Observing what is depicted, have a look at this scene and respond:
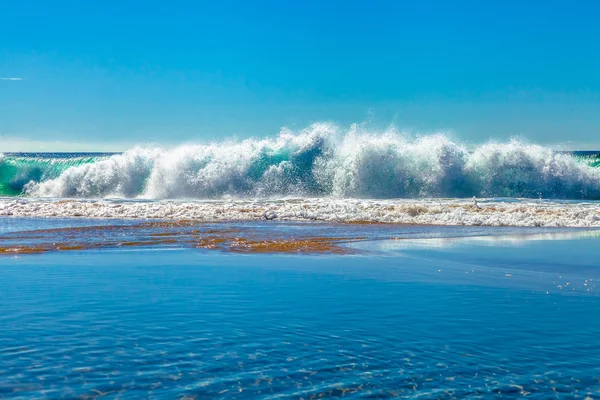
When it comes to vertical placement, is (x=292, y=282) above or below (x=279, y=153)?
below

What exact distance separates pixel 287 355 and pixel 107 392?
121 cm

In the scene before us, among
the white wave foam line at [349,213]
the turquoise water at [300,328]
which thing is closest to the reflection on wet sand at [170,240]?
the turquoise water at [300,328]

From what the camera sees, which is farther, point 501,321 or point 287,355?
point 501,321

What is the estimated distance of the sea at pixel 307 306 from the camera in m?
4.01

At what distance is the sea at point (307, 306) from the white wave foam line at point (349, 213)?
111mm

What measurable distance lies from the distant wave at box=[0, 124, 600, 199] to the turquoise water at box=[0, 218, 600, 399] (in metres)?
20.3

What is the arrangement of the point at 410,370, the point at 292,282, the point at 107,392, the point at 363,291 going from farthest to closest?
the point at 292,282
the point at 363,291
the point at 410,370
the point at 107,392

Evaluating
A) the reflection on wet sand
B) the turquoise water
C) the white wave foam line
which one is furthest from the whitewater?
the turquoise water

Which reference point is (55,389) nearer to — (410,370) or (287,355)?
(287,355)

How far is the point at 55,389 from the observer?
3809 millimetres

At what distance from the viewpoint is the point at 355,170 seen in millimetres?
30141

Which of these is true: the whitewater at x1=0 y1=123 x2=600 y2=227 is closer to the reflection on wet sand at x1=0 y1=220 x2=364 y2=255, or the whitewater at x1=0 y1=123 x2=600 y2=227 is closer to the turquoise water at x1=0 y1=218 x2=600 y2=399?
the reflection on wet sand at x1=0 y1=220 x2=364 y2=255

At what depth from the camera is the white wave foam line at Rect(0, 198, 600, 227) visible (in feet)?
55.6

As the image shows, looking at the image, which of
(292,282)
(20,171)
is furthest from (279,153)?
(292,282)
